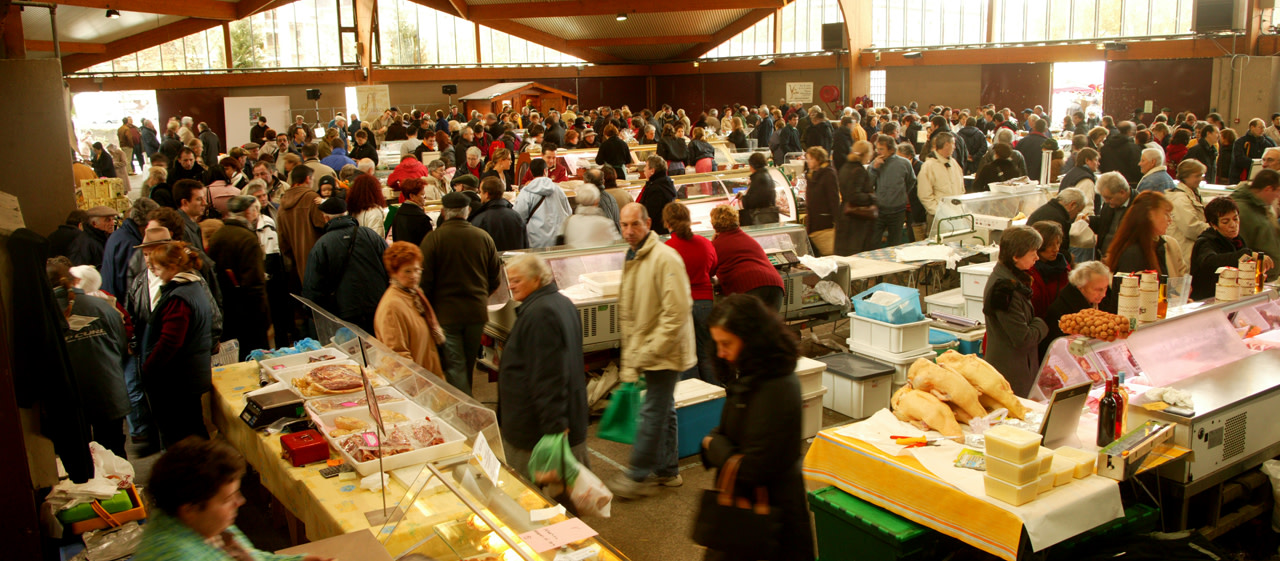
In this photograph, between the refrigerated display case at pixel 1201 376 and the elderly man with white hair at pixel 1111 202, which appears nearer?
the refrigerated display case at pixel 1201 376

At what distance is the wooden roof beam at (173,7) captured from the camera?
45.0 ft

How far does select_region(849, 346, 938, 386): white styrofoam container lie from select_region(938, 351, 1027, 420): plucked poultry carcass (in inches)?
76.3

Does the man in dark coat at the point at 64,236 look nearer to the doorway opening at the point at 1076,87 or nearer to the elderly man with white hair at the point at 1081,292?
the elderly man with white hair at the point at 1081,292

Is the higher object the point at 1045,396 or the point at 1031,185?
the point at 1031,185

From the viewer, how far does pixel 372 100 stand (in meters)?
24.1

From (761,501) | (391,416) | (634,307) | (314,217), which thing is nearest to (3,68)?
(314,217)

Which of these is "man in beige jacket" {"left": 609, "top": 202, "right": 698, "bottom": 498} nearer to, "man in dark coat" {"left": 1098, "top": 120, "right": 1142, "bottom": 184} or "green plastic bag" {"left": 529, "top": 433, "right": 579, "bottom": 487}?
"green plastic bag" {"left": 529, "top": 433, "right": 579, "bottom": 487}

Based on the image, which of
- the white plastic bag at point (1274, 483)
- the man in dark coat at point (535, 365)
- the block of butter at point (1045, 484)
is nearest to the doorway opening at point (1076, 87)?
the white plastic bag at point (1274, 483)

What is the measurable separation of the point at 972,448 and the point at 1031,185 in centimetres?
698

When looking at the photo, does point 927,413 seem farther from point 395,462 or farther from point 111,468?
point 111,468

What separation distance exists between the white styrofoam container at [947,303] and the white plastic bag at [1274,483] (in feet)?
10.3

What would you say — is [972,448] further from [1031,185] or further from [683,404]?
[1031,185]

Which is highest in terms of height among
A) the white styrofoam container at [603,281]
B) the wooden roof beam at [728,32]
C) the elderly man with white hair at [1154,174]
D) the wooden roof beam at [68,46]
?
the wooden roof beam at [728,32]

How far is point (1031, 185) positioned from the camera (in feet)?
32.8
